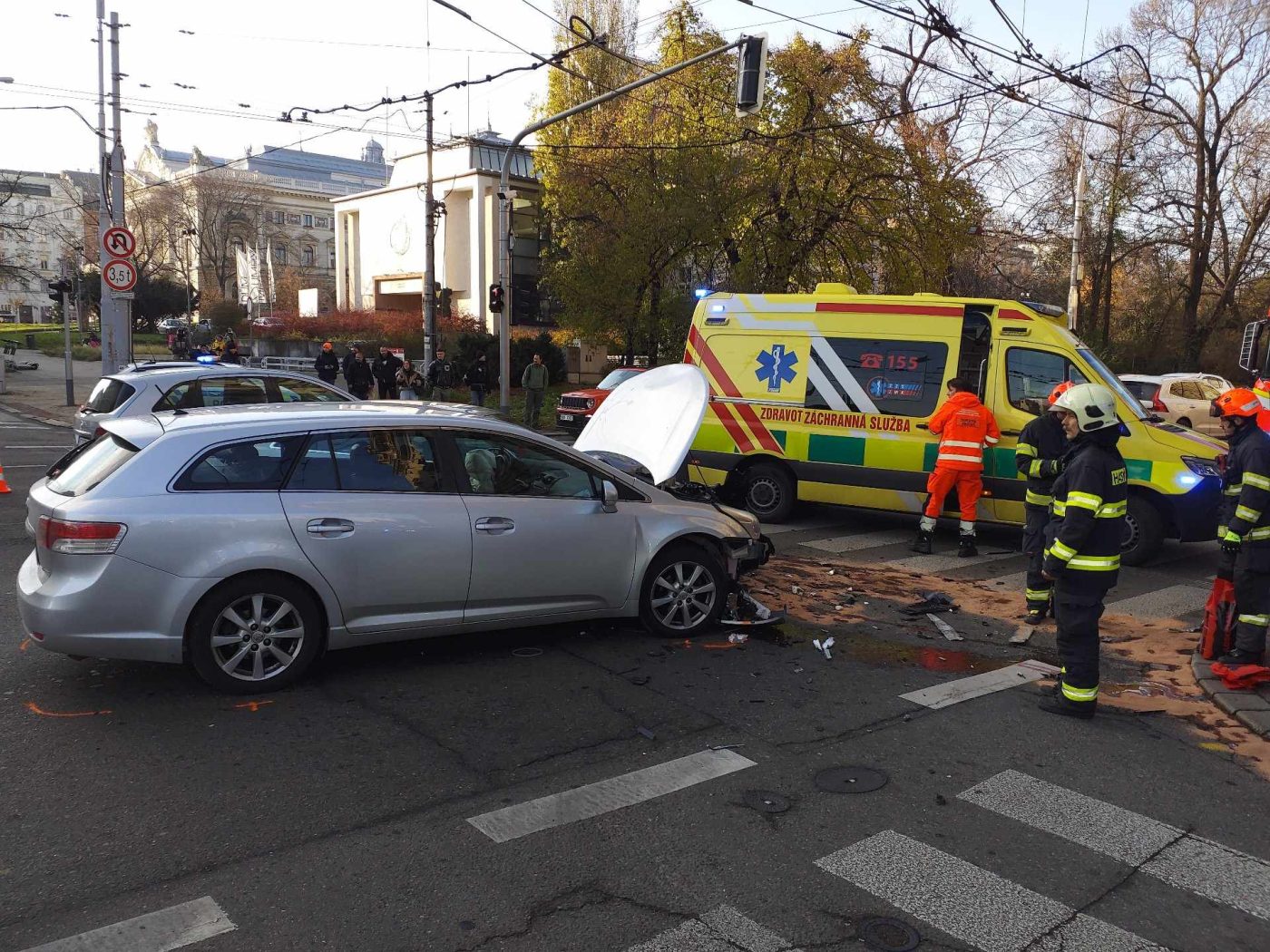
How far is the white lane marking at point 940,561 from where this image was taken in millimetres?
8953

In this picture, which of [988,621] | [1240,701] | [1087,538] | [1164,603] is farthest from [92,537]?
[1164,603]

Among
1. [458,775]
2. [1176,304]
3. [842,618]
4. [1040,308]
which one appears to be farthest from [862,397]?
[1176,304]

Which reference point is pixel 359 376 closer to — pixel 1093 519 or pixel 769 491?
pixel 769 491

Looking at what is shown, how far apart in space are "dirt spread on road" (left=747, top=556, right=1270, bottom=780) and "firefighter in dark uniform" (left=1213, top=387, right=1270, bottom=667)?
0.45 metres

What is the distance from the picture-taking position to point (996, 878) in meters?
3.48

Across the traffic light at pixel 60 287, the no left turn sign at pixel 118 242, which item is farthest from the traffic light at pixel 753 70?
the traffic light at pixel 60 287

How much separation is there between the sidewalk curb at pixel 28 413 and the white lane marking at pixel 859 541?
1687cm

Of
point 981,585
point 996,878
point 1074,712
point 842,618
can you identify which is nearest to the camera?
point 996,878

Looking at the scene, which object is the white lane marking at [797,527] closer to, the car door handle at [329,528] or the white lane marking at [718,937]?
the car door handle at [329,528]

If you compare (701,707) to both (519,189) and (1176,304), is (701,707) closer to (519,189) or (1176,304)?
(1176,304)

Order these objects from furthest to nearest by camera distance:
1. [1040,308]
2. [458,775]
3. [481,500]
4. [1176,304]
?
[1176,304], [1040,308], [481,500], [458,775]

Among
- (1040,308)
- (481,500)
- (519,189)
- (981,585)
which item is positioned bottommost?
(981,585)

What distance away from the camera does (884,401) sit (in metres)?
10.1

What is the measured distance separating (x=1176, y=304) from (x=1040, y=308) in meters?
29.6
